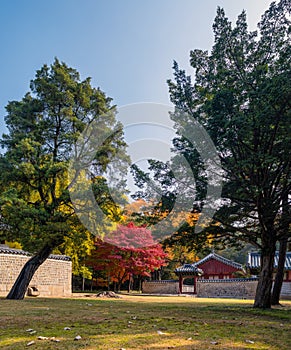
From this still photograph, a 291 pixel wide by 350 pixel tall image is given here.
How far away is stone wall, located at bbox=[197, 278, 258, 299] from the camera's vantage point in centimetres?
1962

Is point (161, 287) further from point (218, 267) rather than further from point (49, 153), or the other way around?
point (49, 153)

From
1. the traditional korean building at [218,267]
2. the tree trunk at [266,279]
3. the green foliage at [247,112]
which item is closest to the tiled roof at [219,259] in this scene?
the traditional korean building at [218,267]

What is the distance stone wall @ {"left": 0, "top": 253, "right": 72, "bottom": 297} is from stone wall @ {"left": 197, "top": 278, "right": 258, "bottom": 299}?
9.67 meters

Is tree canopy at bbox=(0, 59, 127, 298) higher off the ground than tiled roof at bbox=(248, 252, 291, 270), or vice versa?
tree canopy at bbox=(0, 59, 127, 298)

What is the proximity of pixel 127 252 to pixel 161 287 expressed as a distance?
5640 mm

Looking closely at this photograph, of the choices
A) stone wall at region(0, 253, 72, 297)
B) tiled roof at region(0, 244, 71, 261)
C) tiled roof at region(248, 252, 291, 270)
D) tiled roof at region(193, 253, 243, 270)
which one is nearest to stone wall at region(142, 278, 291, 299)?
tiled roof at region(248, 252, 291, 270)

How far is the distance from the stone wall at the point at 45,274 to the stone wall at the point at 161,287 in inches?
359

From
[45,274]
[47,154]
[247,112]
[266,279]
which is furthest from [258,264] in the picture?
[247,112]

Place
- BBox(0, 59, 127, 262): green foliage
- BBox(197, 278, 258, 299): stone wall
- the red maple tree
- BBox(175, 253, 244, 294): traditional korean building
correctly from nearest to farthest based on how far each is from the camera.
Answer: BBox(0, 59, 127, 262): green foliage < the red maple tree < BBox(197, 278, 258, 299): stone wall < BBox(175, 253, 244, 294): traditional korean building

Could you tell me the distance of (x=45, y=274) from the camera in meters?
15.0

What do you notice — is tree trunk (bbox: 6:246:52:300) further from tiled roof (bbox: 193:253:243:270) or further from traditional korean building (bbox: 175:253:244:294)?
tiled roof (bbox: 193:253:243:270)

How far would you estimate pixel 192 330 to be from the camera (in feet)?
14.3

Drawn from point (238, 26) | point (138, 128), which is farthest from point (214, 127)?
point (138, 128)

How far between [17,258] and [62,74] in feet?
25.0
